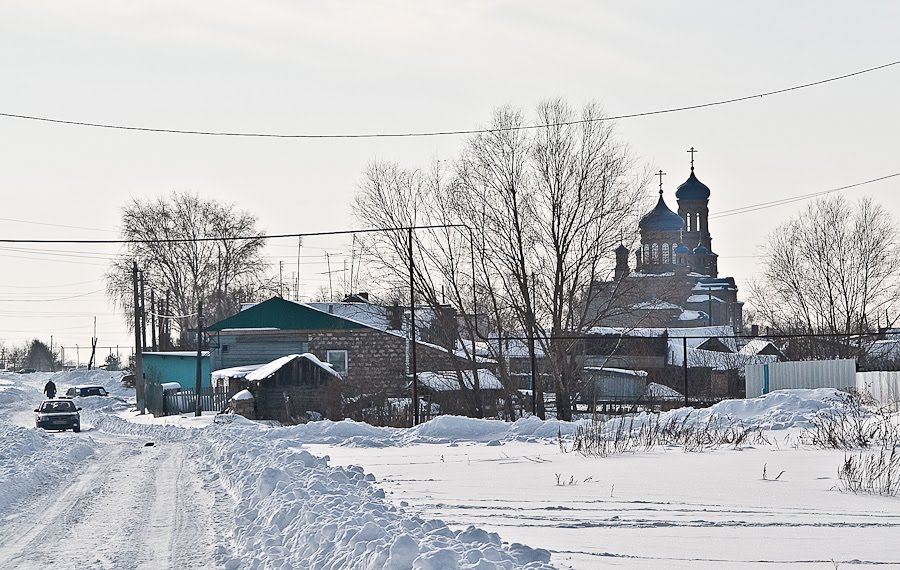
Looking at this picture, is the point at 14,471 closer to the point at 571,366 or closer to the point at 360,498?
the point at 360,498

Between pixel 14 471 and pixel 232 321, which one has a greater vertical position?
pixel 232 321

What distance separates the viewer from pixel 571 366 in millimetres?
39250

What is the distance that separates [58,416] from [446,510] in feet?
102

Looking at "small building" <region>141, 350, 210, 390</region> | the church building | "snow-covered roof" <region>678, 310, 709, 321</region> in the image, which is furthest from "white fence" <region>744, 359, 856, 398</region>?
"snow-covered roof" <region>678, 310, 709, 321</region>

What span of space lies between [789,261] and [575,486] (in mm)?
51923

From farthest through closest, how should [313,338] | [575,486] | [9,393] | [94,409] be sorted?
[9,393]
[94,409]
[313,338]
[575,486]

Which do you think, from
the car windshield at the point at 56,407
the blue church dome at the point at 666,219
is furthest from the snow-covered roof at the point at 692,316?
the car windshield at the point at 56,407

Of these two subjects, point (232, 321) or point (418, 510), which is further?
point (232, 321)

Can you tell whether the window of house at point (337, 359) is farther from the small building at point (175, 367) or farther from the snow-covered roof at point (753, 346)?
the snow-covered roof at point (753, 346)

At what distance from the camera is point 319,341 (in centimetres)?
5306

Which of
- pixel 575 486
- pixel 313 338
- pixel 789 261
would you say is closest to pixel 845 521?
pixel 575 486

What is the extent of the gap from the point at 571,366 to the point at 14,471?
76.0 feet

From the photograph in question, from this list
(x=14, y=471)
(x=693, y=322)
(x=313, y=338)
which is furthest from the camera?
(x=693, y=322)

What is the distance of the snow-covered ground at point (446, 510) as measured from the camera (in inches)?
344
